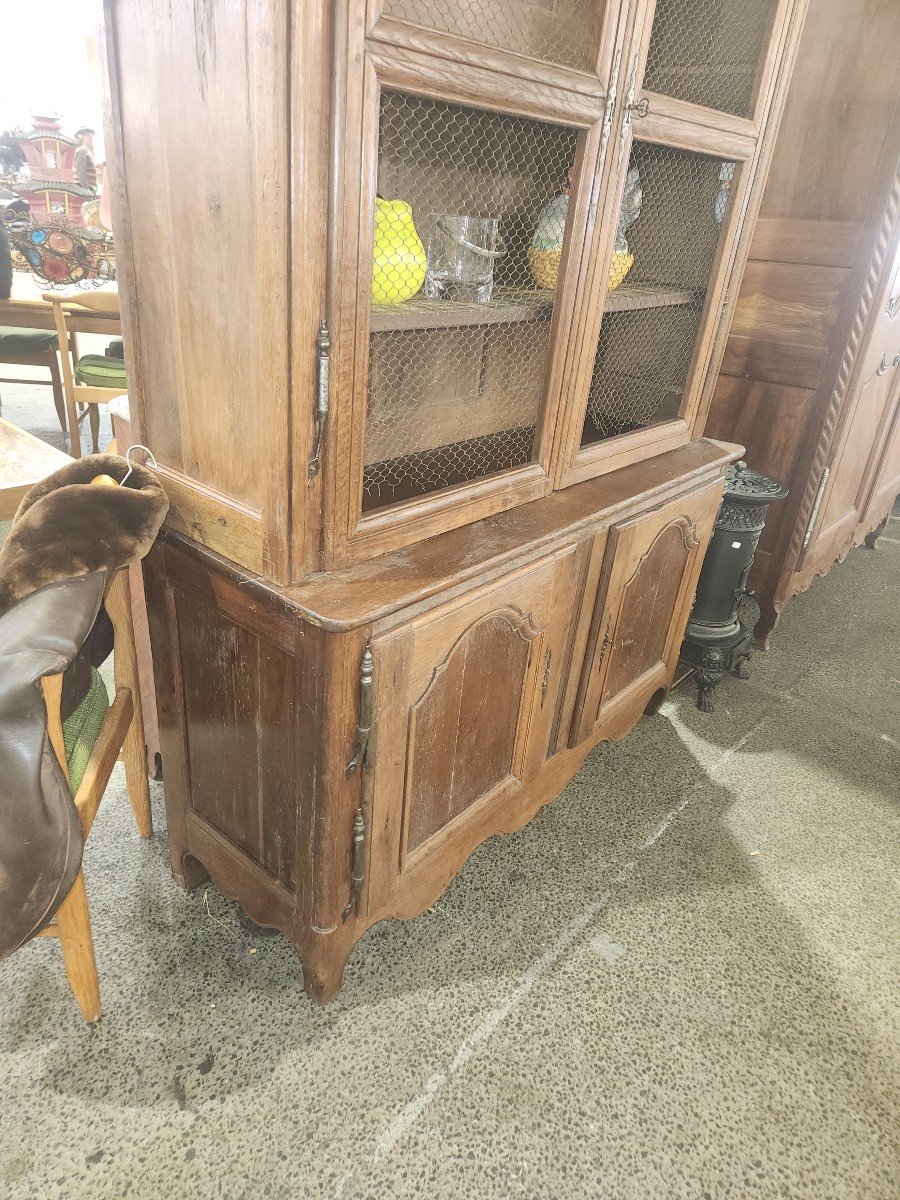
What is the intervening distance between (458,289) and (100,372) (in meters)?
2.74

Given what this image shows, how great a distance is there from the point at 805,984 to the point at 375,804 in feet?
3.32

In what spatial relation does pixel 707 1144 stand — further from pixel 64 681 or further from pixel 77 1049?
pixel 64 681

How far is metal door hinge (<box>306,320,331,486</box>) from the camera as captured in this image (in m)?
0.96

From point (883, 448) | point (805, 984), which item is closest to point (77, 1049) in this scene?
point (805, 984)

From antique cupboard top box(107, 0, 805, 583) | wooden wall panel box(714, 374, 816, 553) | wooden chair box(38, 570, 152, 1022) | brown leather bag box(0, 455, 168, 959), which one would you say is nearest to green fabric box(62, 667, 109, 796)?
wooden chair box(38, 570, 152, 1022)

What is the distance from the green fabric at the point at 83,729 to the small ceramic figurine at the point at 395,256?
876 mm

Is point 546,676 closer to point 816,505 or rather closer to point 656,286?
point 656,286

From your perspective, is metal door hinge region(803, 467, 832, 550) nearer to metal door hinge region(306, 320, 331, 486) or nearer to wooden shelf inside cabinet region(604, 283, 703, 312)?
wooden shelf inside cabinet region(604, 283, 703, 312)

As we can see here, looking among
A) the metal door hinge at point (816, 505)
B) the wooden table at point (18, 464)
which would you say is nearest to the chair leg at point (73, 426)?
the wooden table at point (18, 464)

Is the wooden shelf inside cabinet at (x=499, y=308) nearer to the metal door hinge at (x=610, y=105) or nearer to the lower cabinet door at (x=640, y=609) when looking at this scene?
the metal door hinge at (x=610, y=105)

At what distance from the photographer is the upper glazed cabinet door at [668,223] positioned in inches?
54.0

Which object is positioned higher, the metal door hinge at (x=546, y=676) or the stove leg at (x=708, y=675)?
the metal door hinge at (x=546, y=676)

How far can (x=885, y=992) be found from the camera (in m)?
1.56

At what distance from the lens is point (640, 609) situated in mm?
1863
